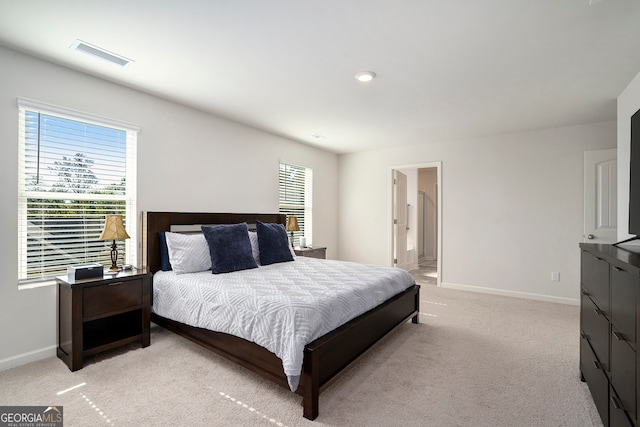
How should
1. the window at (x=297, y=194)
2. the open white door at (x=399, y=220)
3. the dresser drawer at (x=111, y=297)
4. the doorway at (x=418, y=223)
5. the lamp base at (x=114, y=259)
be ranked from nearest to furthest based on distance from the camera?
the dresser drawer at (x=111, y=297)
the lamp base at (x=114, y=259)
the window at (x=297, y=194)
the doorway at (x=418, y=223)
the open white door at (x=399, y=220)

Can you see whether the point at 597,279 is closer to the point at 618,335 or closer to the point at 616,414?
the point at 618,335

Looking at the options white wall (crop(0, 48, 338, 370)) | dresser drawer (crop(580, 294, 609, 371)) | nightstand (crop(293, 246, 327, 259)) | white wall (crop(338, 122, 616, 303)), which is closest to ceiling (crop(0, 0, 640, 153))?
white wall (crop(0, 48, 338, 370))

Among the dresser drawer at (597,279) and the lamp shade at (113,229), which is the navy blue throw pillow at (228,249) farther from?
the dresser drawer at (597,279)

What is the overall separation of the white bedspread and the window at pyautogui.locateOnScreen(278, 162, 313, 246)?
2024 mm

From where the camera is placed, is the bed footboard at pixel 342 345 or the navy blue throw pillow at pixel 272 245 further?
the navy blue throw pillow at pixel 272 245

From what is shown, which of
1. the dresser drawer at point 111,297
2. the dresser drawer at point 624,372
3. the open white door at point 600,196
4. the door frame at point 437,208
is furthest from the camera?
the door frame at point 437,208

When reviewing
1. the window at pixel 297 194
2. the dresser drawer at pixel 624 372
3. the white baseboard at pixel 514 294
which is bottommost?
the white baseboard at pixel 514 294

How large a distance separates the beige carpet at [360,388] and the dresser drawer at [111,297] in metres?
0.42

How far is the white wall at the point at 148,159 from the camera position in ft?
8.18

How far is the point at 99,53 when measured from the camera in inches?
99.0

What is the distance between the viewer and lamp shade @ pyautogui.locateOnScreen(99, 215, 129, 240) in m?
2.79

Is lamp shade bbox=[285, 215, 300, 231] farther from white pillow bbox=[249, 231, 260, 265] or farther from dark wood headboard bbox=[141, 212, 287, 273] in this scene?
dark wood headboard bbox=[141, 212, 287, 273]

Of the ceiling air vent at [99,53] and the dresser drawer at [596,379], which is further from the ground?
the ceiling air vent at [99,53]
